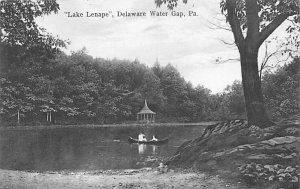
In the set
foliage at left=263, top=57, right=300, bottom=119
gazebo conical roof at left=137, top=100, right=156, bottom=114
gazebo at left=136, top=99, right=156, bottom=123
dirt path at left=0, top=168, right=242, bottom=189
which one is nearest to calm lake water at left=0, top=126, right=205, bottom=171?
dirt path at left=0, top=168, right=242, bottom=189

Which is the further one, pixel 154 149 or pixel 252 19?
pixel 154 149

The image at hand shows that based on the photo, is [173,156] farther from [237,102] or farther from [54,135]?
[54,135]

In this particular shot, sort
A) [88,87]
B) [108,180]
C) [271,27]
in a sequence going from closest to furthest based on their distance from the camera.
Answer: [108,180] → [271,27] → [88,87]

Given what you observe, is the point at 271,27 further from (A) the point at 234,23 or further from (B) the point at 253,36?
(A) the point at 234,23

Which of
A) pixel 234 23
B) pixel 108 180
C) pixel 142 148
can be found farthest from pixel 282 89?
pixel 142 148

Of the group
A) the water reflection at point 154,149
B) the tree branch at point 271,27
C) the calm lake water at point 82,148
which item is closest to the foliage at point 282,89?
the tree branch at point 271,27

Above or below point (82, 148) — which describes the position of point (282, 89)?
above

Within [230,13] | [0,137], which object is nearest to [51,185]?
[0,137]
